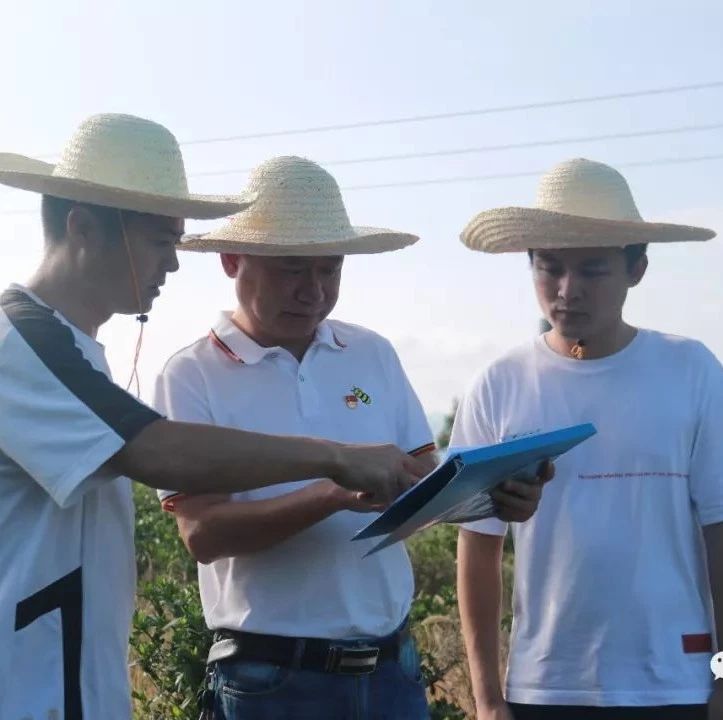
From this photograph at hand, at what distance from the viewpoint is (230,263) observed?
395 cm

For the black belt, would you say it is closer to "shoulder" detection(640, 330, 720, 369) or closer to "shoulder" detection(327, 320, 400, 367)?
"shoulder" detection(327, 320, 400, 367)

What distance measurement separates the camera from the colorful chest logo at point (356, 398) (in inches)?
147

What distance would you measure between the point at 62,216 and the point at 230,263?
0.86 m

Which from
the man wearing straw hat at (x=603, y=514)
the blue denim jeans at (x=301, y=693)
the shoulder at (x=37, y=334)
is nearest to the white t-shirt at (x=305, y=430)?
the blue denim jeans at (x=301, y=693)

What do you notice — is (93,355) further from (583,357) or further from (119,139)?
(583,357)

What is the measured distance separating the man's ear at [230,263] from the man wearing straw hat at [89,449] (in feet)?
2.04

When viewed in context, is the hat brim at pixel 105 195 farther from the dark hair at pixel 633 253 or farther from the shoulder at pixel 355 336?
the dark hair at pixel 633 253

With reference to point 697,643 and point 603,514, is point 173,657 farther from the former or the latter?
point 697,643

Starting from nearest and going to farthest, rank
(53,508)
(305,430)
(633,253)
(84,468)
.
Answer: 1. (84,468)
2. (53,508)
3. (305,430)
4. (633,253)

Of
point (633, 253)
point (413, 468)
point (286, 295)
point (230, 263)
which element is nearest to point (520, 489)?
point (413, 468)

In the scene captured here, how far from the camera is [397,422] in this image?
12.7 ft

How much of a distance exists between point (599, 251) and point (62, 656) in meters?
1.88

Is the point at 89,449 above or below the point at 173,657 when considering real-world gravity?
above

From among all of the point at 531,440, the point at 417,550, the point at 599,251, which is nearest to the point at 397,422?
the point at 599,251
